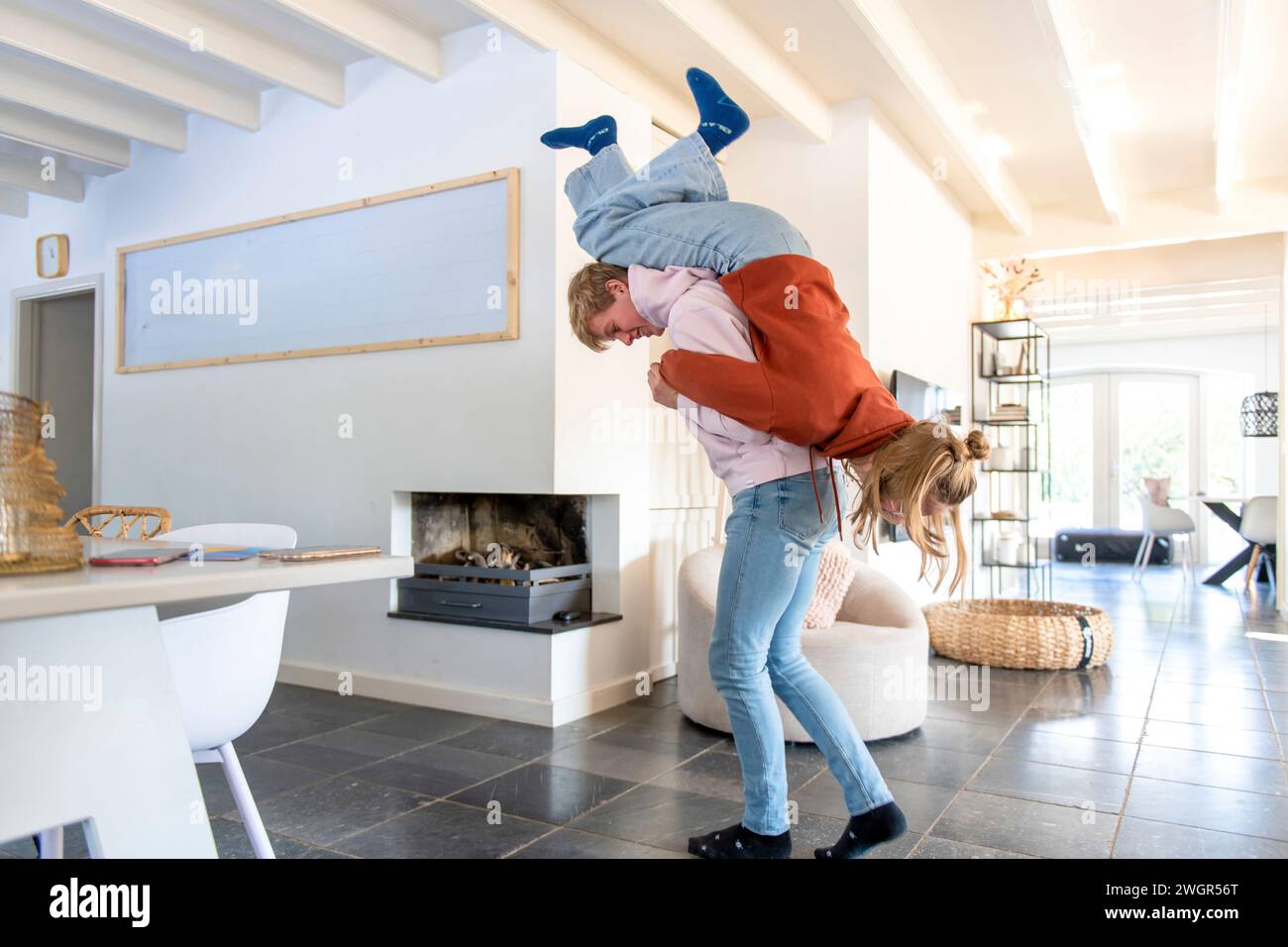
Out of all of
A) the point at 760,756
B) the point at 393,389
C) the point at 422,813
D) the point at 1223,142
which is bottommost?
the point at 422,813

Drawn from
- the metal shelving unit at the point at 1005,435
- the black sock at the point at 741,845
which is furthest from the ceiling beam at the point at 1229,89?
the black sock at the point at 741,845

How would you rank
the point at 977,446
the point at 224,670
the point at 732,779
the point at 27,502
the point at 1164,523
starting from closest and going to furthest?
the point at 27,502 < the point at 224,670 < the point at 977,446 < the point at 732,779 < the point at 1164,523

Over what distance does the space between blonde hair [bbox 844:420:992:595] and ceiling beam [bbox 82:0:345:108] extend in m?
3.02

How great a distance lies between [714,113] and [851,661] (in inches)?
76.0

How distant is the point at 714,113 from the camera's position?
1972mm

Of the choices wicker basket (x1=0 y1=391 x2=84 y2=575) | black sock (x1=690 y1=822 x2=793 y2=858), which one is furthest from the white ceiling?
black sock (x1=690 y1=822 x2=793 y2=858)

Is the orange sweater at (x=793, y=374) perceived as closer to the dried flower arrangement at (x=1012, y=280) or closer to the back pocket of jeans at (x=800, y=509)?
the back pocket of jeans at (x=800, y=509)

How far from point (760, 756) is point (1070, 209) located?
230 inches

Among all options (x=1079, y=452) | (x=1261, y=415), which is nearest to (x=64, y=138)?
(x=1261, y=415)

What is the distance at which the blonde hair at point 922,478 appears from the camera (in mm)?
1768

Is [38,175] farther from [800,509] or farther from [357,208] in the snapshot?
[800,509]

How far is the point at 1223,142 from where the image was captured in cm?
495
